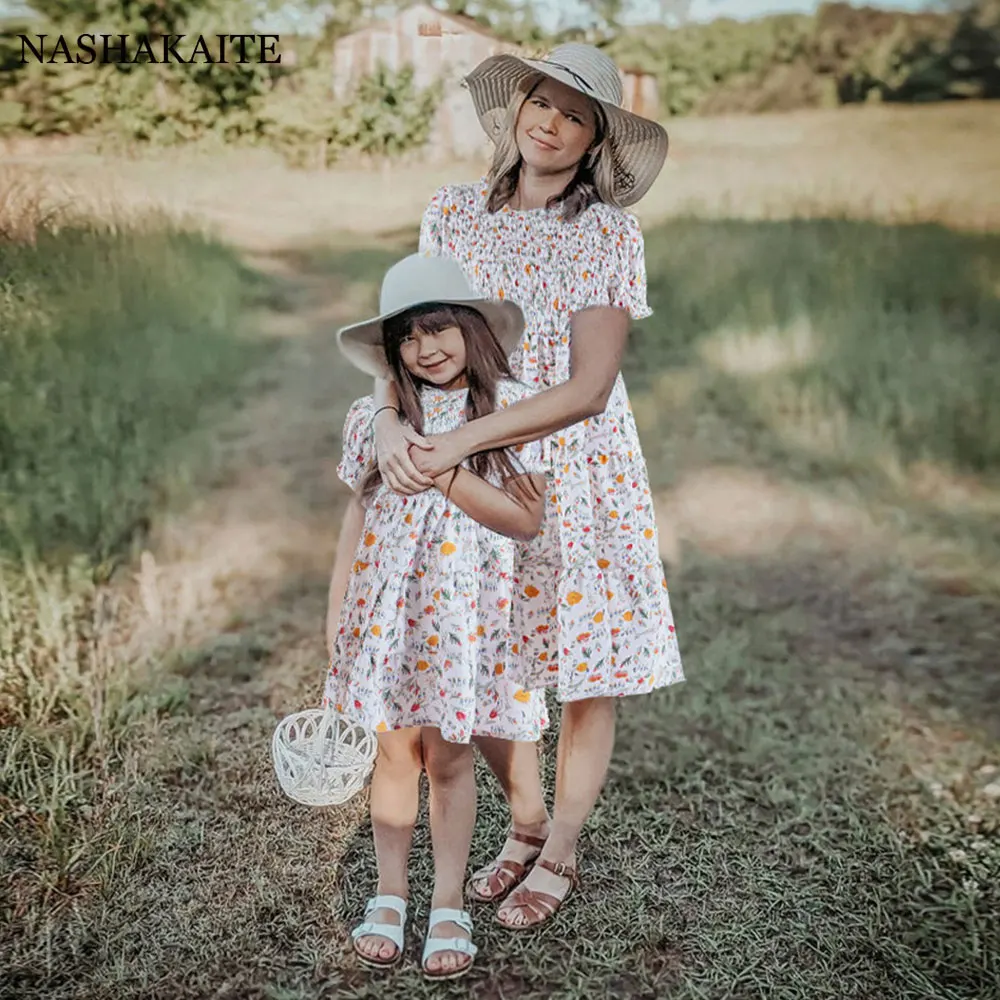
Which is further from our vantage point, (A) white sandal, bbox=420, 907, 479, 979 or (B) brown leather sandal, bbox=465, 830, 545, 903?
(B) brown leather sandal, bbox=465, 830, 545, 903

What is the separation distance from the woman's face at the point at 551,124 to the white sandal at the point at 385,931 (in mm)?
1200

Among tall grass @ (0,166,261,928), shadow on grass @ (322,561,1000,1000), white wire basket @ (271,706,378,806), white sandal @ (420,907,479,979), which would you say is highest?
tall grass @ (0,166,261,928)

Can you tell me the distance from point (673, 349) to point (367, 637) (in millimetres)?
1678

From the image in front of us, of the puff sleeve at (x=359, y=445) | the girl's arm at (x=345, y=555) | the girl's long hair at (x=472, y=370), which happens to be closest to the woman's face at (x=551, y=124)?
the girl's long hair at (x=472, y=370)

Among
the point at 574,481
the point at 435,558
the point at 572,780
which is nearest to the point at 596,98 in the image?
the point at 574,481

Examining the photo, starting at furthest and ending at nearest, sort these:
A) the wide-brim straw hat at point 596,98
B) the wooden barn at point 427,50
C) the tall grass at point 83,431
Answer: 1. the wooden barn at point 427,50
2. the tall grass at point 83,431
3. the wide-brim straw hat at point 596,98

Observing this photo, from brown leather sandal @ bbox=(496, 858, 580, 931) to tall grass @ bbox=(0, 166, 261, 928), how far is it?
0.79m

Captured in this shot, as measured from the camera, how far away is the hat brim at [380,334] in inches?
77.6

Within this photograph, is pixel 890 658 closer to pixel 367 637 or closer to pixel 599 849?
pixel 599 849

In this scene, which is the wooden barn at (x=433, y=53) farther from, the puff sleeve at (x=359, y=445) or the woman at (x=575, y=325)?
the puff sleeve at (x=359, y=445)

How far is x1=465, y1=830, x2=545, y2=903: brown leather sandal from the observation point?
7.57 feet

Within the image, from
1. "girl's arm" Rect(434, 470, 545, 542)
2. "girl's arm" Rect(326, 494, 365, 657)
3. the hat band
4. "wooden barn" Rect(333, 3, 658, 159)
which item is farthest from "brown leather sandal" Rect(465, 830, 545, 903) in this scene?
"wooden barn" Rect(333, 3, 658, 159)

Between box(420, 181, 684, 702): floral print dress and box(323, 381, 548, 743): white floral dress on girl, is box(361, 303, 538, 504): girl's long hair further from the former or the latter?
box(420, 181, 684, 702): floral print dress

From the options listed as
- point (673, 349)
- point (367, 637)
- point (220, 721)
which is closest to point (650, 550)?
point (367, 637)
